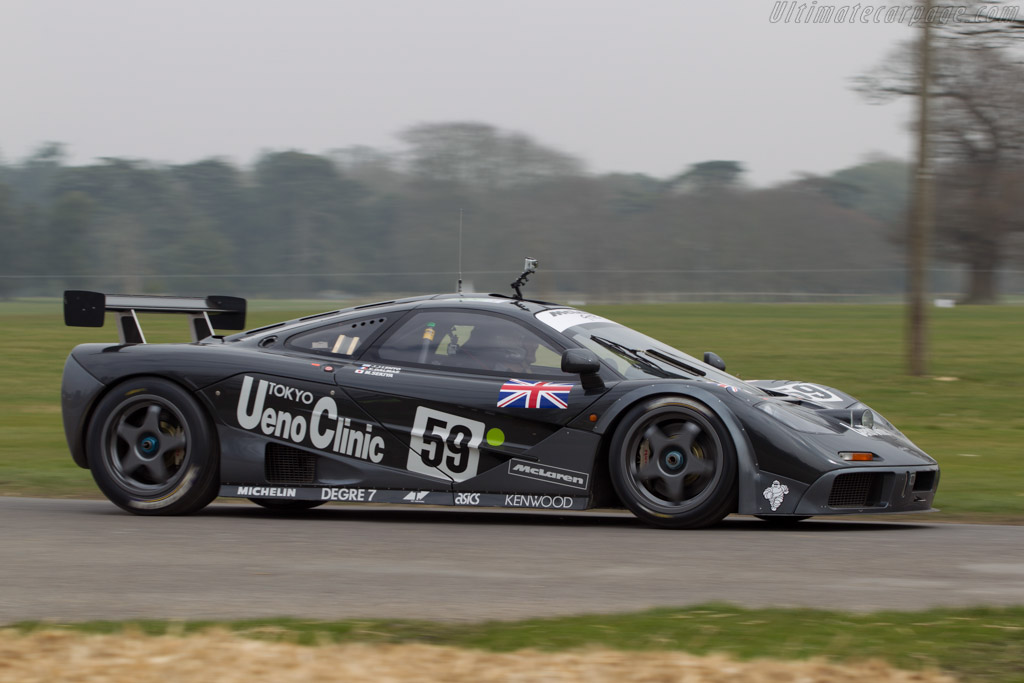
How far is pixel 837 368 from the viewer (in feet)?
64.2

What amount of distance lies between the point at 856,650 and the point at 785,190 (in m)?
50.7

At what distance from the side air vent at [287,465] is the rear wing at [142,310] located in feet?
4.41

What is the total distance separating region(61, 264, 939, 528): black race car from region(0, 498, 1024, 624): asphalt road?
216 millimetres

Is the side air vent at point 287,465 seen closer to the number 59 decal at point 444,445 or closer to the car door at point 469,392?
the car door at point 469,392

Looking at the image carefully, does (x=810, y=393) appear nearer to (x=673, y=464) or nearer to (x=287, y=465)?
(x=673, y=464)

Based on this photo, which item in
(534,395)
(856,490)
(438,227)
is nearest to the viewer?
(856,490)

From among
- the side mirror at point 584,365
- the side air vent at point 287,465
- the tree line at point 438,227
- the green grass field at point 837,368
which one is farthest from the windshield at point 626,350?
the tree line at point 438,227

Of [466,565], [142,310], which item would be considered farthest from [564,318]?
[142,310]

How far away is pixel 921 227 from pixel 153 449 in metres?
12.5

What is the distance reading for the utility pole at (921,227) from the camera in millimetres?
17281

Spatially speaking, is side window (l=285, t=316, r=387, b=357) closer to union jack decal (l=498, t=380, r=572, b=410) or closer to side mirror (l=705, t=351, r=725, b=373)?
union jack decal (l=498, t=380, r=572, b=410)

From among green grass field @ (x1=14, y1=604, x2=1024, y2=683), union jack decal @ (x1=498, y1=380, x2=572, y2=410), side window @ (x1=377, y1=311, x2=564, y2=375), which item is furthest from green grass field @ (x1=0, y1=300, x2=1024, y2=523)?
green grass field @ (x1=14, y1=604, x2=1024, y2=683)

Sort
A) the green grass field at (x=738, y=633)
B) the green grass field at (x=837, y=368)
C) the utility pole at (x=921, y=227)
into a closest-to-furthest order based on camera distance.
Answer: the green grass field at (x=738, y=633) → the green grass field at (x=837, y=368) → the utility pole at (x=921, y=227)

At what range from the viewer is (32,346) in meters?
25.0
